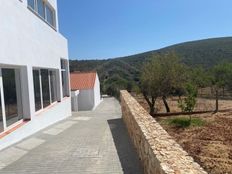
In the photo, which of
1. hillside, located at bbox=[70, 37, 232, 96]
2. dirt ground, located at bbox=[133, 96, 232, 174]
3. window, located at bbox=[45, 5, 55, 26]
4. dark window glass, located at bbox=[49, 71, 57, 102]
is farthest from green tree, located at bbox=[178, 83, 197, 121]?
hillside, located at bbox=[70, 37, 232, 96]

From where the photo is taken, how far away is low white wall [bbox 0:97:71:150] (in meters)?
7.72

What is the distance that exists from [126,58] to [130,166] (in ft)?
263

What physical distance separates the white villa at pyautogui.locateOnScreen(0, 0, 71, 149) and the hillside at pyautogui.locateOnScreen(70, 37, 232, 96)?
1760 inches

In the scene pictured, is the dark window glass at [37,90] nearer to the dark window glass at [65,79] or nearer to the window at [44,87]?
the window at [44,87]

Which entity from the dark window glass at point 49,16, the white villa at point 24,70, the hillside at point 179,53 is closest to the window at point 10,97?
the white villa at point 24,70

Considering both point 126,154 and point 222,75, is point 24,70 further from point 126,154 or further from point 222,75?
point 222,75

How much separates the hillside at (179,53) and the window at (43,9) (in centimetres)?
4205

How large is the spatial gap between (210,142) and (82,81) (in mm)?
23652

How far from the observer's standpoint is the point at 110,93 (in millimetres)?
55062

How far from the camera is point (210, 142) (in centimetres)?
1173

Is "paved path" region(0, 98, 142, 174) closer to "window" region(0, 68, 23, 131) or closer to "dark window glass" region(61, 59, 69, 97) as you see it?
"window" region(0, 68, 23, 131)

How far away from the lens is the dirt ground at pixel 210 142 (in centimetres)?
884

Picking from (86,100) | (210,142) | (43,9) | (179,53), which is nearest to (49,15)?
(43,9)

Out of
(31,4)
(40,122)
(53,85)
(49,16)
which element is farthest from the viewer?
(53,85)
